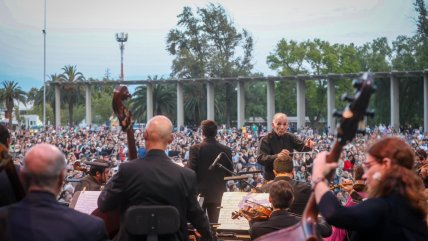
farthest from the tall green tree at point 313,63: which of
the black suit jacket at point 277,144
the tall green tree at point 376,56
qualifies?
the black suit jacket at point 277,144

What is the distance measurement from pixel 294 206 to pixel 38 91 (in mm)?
96723

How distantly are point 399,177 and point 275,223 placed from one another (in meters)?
2.56

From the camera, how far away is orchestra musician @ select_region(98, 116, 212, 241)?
5.50 meters

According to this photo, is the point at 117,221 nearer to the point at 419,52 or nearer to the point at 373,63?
the point at 419,52

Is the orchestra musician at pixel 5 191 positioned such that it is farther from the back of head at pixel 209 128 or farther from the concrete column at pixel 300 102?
the concrete column at pixel 300 102

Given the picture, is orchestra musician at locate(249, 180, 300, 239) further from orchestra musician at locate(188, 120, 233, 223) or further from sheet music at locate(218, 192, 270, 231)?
orchestra musician at locate(188, 120, 233, 223)

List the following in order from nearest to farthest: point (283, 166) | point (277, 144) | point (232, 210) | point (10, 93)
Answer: point (232, 210), point (283, 166), point (277, 144), point (10, 93)

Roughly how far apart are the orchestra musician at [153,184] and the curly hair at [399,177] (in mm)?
2111

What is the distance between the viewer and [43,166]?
3703 mm

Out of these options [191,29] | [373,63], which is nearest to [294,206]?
[191,29]

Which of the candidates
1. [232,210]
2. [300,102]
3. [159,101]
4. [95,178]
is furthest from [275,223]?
[159,101]

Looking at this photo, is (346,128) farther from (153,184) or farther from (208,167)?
(208,167)

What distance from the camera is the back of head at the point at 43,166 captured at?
3.71 m

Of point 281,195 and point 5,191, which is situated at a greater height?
point 5,191
